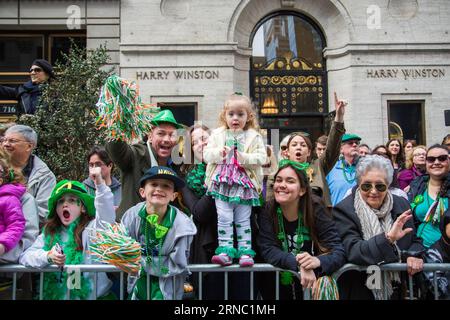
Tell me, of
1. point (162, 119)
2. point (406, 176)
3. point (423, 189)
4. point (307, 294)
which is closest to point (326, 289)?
point (307, 294)

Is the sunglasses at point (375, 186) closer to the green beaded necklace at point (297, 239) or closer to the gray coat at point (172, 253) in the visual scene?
the green beaded necklace at point (297, 239)

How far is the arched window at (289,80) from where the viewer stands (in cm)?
1373

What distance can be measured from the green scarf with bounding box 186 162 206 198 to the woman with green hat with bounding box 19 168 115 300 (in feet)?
2.46

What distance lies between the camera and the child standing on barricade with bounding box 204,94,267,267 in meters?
3.92

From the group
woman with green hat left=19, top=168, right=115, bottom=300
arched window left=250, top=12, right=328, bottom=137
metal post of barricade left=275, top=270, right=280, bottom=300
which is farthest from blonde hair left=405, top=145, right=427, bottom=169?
arched window left=250, top=12, right=328, bottom=137

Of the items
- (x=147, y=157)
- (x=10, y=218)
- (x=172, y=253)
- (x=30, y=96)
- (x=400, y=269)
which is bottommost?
(x=400, y=269)

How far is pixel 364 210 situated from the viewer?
12.3 ft

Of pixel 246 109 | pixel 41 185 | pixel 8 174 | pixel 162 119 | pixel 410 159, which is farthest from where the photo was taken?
pixel 410 159

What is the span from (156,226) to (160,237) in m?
0.09

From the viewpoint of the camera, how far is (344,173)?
19.2ft

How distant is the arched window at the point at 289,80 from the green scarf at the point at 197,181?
9.49 meters

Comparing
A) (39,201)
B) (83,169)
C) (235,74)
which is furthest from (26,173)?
(235,74)

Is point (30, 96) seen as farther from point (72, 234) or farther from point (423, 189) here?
point (423, 189)

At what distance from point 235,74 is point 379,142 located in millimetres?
4418
